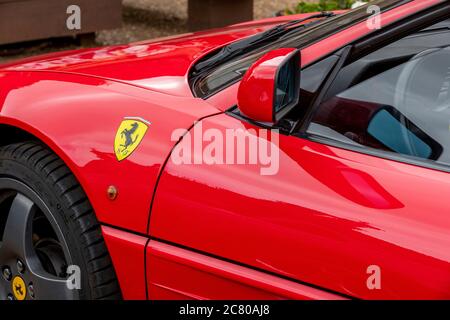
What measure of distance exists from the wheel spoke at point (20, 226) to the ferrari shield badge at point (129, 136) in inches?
19.3

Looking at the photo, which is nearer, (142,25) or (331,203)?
(331,203)

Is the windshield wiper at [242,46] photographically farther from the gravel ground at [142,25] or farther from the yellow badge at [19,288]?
the gravel ground at [142,25]

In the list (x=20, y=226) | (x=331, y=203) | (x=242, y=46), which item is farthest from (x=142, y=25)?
(x=331, y=203)

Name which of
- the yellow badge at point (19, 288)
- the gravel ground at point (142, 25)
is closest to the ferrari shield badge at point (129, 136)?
the yellow badge at point (19, 288)

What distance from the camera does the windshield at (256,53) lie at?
8.50ft

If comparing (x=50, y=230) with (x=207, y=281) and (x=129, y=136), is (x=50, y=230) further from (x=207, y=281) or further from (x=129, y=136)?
(x=207, y=281)

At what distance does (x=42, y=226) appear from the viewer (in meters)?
3.02

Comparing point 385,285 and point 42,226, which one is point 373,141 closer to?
point 385,285

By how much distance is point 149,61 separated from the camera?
2.96 metres

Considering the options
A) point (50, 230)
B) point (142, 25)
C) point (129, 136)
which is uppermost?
point (129, 136)

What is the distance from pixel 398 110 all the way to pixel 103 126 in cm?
91
